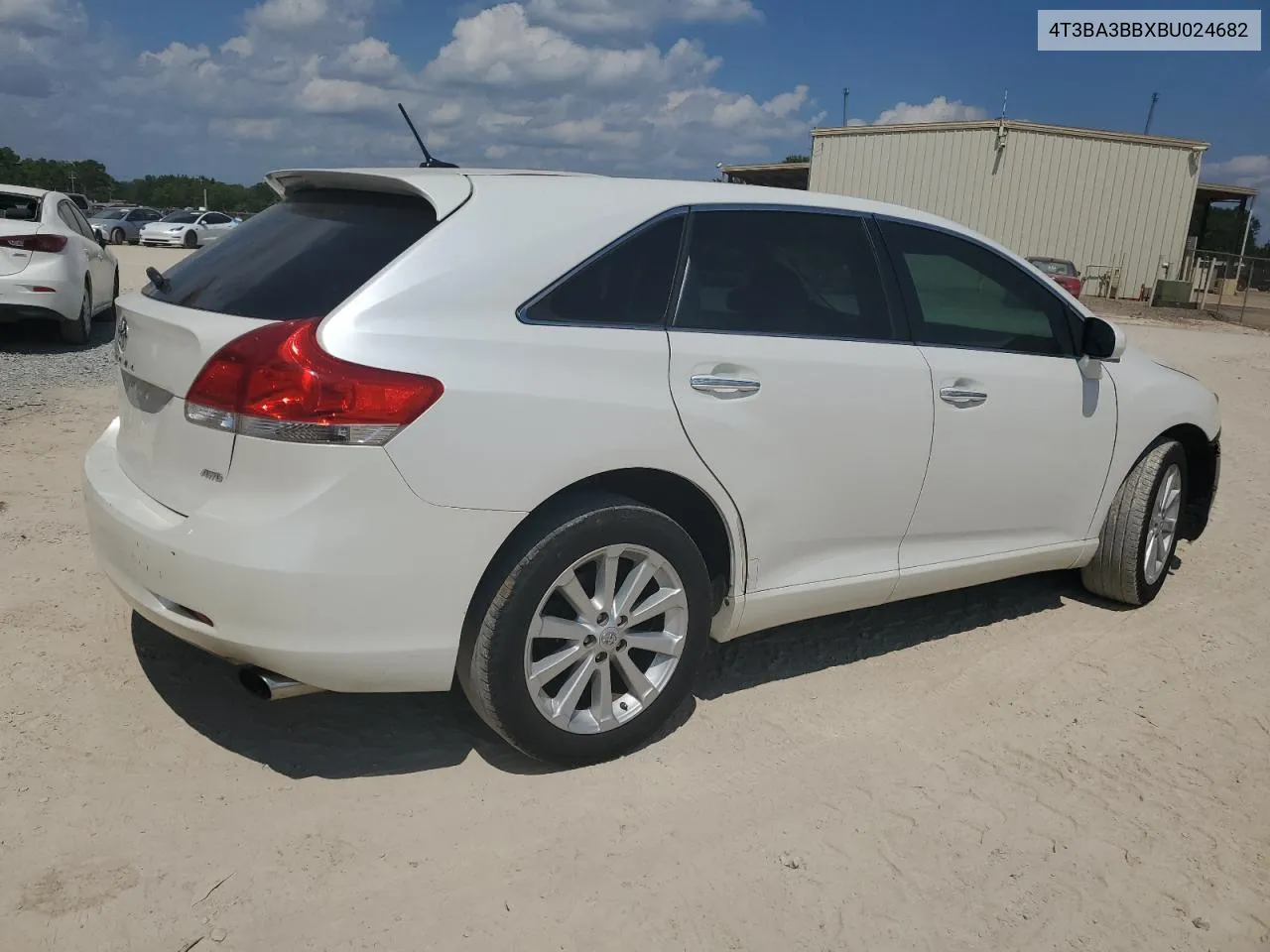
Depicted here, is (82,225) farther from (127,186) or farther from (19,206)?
(127,186)

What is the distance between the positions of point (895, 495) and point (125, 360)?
2.59 metres

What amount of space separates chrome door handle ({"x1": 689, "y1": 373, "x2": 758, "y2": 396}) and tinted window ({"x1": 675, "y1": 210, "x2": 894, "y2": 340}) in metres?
0.17

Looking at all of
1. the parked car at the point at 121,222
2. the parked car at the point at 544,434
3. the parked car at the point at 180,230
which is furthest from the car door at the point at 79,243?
the parked car at the point at 121,222

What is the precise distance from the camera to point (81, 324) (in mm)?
10578

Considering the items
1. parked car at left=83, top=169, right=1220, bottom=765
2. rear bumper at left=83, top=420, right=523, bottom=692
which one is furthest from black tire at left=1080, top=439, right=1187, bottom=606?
rear bumper at left=83, top=420, right=523, bottom=692

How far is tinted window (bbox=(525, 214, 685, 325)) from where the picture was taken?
309 centimetres

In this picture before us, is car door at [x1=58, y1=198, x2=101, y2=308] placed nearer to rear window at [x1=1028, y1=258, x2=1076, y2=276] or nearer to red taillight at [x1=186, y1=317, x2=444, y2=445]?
red taillight at [x1=186, y1=317, x2=444, y2=445]

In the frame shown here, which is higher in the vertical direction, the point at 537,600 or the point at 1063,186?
→ the point at 1063,186

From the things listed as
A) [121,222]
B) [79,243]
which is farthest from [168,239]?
[79,243]

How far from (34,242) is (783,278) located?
28.4ft

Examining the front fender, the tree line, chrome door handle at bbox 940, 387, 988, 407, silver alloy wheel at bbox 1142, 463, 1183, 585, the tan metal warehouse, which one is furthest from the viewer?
the tree line

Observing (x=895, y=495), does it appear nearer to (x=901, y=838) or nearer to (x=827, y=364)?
(x=827, y=364)

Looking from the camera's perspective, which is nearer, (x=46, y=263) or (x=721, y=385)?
(x=721, y=385)

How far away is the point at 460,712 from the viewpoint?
364 centimetres
